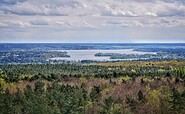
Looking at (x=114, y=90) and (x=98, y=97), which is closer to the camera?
(x=98, y=97)

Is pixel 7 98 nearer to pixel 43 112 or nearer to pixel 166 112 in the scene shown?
pixel 43 112

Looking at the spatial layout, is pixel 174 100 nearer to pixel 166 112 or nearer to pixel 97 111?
pixel 166 112

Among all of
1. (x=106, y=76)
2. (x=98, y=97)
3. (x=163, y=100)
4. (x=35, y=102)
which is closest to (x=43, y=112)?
(x=35, y=102)

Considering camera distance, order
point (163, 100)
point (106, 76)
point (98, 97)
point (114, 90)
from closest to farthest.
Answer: point (163, 100)
point (98, 97)
point (114, 90)
point (106, 76)

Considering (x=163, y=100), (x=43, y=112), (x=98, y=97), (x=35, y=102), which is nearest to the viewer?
(x=43, y=112)

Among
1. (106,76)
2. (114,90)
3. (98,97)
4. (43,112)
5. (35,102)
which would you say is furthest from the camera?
(106,76)

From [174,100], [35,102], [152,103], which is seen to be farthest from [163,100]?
[35,102]

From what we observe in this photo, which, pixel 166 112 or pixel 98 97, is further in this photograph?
pixel 98 97

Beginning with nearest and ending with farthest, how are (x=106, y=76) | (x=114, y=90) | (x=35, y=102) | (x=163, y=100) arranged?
(x=35, y=102)
(x=163, y=100)
(x=114, y=90)
(x=106, y=76)
